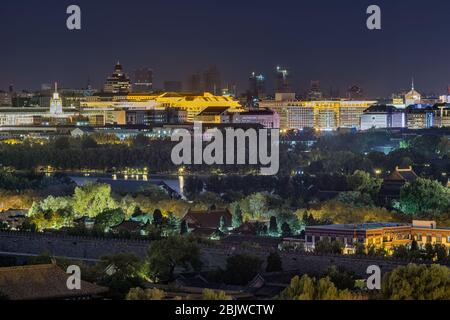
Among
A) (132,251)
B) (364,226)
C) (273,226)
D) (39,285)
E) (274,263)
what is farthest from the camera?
(273,226)

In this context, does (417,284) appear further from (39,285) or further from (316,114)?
(316,114)

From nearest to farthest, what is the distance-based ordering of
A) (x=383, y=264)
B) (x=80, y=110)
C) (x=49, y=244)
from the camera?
(x=383, y=264) → (x=49, y=244) → (x=80, y=110)

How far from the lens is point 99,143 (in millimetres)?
63469

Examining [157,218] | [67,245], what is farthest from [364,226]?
[67,245]

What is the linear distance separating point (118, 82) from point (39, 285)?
80995 mm

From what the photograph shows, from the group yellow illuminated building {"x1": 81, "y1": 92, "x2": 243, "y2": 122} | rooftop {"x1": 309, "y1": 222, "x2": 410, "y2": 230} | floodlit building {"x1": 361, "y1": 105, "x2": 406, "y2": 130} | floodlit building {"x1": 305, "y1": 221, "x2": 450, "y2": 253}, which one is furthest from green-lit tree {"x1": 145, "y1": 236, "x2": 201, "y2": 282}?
yellow illuminated building {"x1": 81, "y1": 92, "x2": 243, "y2": 122}

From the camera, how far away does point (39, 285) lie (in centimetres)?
1811

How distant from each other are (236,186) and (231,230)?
11670mm

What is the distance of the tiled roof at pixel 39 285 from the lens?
17766mm

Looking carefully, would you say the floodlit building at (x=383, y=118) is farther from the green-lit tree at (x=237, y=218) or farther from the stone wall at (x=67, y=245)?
the stone wall at (x=67, y=245)

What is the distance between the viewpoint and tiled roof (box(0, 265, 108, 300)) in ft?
58.3
